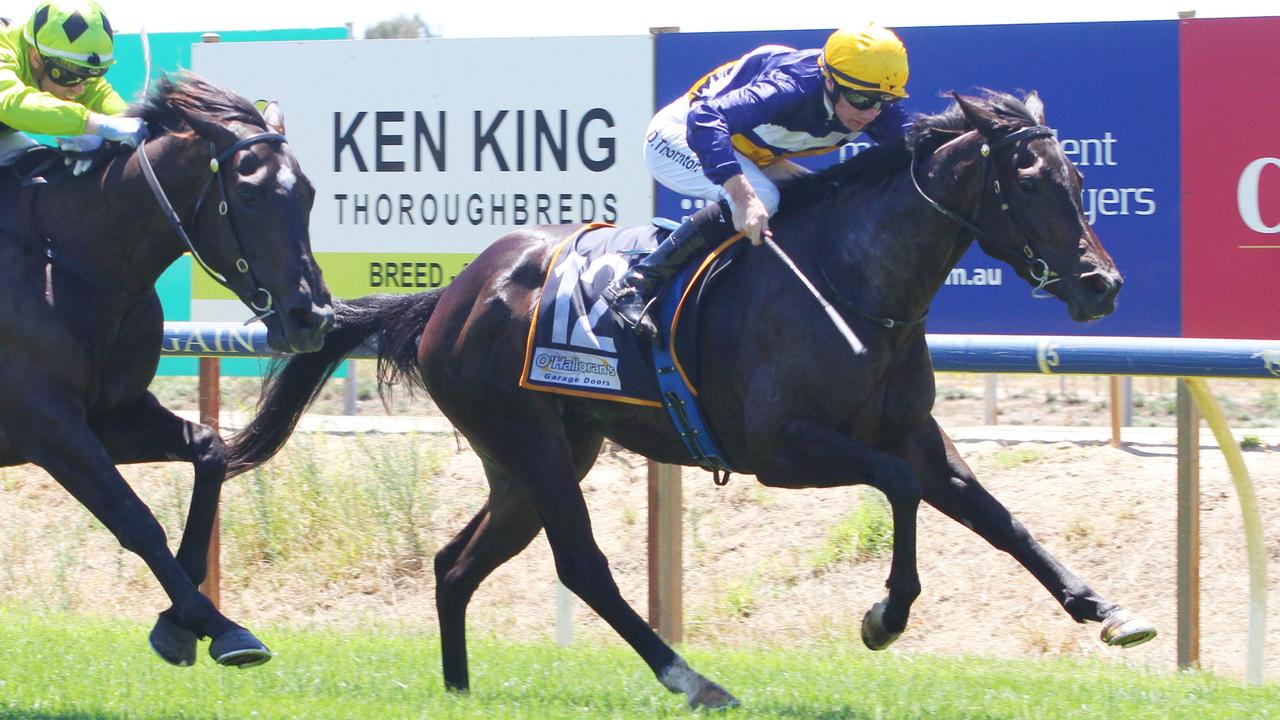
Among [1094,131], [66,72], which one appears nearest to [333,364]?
[66,72]

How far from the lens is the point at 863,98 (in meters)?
5.05

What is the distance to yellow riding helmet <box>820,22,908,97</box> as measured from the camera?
16.3ft

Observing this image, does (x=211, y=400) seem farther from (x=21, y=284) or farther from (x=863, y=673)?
(x=863, y=673)

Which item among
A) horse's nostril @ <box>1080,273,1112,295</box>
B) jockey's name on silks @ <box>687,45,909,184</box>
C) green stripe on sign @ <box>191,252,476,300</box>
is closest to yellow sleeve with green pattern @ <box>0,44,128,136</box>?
jockey's name on silks @ <box>687,45,909,184</box>

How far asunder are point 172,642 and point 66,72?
1.93 metres

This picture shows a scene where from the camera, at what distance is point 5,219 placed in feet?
17.0

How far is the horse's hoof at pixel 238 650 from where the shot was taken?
446 centimetres

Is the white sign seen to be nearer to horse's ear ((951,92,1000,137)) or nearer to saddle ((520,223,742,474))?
saddle ((520,223,742,474))

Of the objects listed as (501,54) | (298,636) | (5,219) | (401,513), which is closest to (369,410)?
(401,513)

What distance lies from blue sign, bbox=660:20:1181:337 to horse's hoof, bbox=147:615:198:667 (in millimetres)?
4184

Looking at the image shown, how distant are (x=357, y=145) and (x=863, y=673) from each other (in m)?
4.37

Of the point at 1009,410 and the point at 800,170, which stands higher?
the point at 800,170

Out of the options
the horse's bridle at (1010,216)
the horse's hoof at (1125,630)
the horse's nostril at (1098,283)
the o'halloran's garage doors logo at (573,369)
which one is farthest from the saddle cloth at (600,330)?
the horse's hoof at (1125,630)

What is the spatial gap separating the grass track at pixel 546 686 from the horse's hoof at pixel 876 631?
217 millimetres
